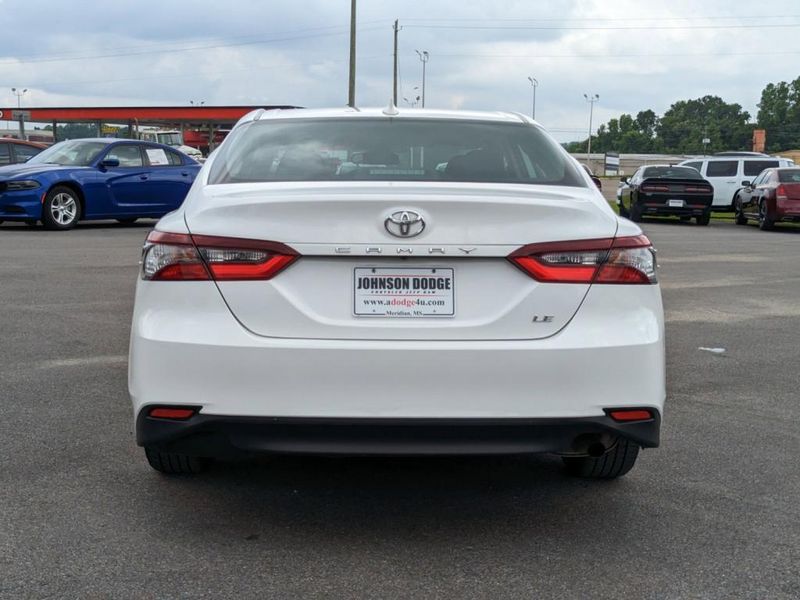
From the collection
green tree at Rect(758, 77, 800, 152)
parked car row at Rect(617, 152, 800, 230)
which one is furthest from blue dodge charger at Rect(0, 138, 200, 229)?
green tree at Rect(758, 77, 800, 152)

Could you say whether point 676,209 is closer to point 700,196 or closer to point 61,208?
point 700,196

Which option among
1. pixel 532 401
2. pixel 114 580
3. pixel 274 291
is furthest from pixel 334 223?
pixel 114 580

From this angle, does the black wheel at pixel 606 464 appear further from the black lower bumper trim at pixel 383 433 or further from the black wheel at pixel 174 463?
the black wheel at pixel 174 463

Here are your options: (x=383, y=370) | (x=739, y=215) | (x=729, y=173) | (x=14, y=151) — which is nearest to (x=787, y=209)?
(x=739, y=215)

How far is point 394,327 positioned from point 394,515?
955mm

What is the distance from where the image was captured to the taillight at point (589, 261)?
12.1 feet

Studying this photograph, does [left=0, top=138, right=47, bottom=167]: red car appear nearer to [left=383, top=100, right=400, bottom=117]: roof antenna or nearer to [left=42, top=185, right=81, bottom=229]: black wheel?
[left=42, top=185, right=81, bottom=229]: black wheel

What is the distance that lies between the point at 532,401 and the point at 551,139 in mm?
1620

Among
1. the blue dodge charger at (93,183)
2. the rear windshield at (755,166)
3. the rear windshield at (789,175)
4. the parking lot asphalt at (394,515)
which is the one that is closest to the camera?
the parking lot asphalt at (394,515)

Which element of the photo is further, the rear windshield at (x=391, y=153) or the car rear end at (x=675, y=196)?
the car rear end at (x=675, y=196)

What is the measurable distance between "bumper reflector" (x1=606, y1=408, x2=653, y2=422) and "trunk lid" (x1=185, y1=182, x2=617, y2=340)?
0.37 metres

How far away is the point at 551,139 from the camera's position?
15.9 ft

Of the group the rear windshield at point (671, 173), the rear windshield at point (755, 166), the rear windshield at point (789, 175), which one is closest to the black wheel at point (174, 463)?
the rear windshield at point (789, 175)

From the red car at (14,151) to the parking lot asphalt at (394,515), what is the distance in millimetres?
15852
